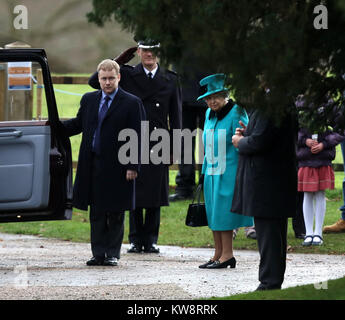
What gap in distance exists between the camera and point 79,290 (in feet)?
27.7

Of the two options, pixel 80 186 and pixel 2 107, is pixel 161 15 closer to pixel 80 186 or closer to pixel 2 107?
pixel 80 186

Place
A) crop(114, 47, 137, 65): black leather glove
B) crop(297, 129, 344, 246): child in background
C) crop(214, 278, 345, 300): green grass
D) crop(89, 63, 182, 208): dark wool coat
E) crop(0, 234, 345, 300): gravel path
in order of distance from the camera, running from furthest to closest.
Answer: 1. crop(297, 129, 344, 246): child in background
2. crop(114, 47, 137, 65): black leather glove
3. crop(89, 63, 182, 208): dark wool coat
4. crop(0, 234, 345, 300): gravel path
5. crop(214, 278, 345, 300): green grass

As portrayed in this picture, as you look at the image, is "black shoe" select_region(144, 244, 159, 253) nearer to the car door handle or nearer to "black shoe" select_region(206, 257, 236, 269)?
"black shoe" select_region(206, 257, 236, 269)

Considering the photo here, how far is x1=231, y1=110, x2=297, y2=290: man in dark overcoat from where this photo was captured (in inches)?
320

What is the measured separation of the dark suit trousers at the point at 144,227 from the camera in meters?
11.6

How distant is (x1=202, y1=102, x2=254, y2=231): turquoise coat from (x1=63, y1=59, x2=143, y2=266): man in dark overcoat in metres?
0.80

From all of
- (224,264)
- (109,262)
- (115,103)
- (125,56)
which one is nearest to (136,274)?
(109,262)

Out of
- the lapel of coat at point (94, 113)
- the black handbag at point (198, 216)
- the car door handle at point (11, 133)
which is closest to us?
the car door handle at point (11, 133)

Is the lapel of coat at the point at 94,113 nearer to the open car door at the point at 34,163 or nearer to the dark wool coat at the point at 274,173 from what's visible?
the open car door at the point at 34,163

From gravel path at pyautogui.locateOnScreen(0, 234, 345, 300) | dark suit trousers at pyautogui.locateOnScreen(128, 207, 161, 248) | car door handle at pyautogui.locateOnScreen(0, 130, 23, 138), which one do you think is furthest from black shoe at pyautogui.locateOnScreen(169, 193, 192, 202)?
car door handle at pyautogui.locateOnScreen(0, 130, 23, 138)

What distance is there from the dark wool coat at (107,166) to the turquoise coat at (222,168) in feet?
2.62

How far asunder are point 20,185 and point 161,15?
442 centimetres

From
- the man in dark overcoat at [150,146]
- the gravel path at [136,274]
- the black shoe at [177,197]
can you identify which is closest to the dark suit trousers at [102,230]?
the gravel path at [136,274]
